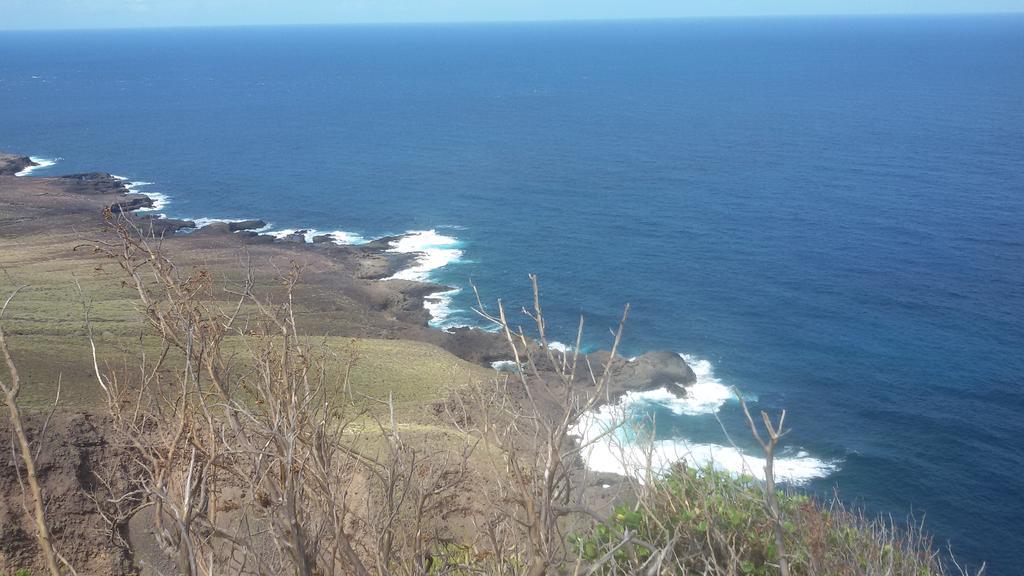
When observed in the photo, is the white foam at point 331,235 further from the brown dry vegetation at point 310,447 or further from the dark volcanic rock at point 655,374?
the dark volcanic rock at point 655,374

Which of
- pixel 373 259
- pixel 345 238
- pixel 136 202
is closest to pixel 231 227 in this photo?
pixel 345 238

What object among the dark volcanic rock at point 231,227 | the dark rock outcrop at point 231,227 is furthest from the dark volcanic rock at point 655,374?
the dark rock outcrop at point 231,227

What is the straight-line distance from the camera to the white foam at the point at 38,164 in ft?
301

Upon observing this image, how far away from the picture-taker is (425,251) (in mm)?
66438

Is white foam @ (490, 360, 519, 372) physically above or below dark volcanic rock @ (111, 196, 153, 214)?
below

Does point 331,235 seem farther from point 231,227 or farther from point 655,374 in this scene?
point 655,374

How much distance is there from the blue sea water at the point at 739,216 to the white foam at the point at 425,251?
45.3 inches

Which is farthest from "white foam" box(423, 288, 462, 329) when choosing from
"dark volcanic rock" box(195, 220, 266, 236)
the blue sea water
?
"dark volcanic rock" box(195, 220, 266, 236)

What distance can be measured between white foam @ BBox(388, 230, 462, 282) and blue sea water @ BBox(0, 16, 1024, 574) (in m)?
1.15

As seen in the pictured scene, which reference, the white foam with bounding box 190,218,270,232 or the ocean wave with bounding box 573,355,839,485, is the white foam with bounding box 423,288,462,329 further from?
the white foam with bounding box 190,218,270,232

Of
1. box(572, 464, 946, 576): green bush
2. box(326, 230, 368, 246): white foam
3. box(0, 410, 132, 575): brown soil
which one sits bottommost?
box(326, 230, 368, 246): white foam

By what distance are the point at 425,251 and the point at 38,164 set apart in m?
58.3

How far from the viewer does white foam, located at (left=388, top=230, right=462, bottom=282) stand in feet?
203

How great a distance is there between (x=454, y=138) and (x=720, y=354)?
71.3 m
